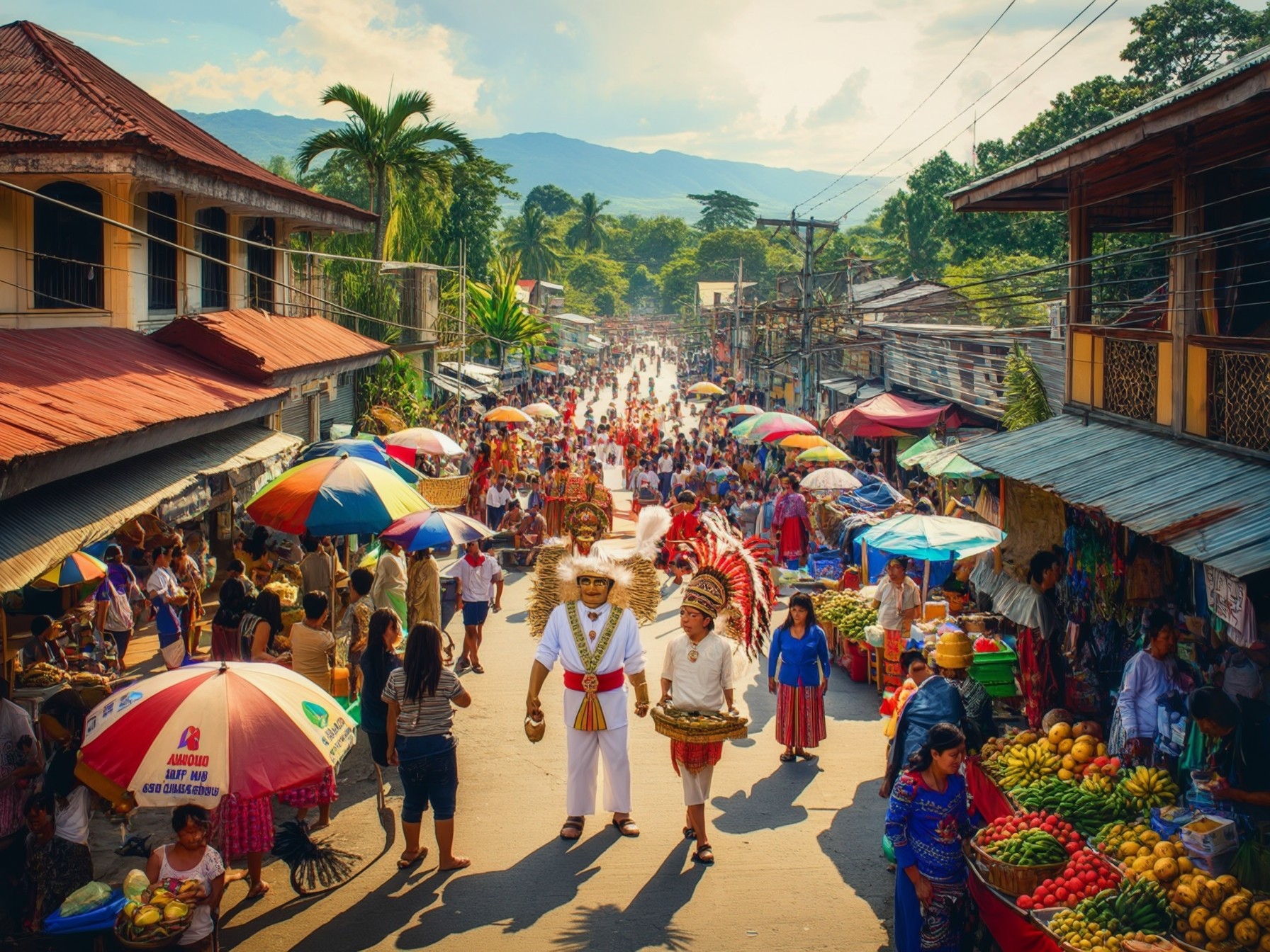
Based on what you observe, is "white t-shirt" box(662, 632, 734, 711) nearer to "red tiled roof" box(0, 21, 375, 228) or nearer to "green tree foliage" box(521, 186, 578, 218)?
"red tiled roof" box(0, 21, 375, 228)

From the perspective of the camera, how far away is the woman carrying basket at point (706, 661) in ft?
25.4

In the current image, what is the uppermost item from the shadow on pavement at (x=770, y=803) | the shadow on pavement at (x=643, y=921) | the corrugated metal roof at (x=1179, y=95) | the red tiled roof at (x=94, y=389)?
the corrugated metal roof at (x=1179, y=95)

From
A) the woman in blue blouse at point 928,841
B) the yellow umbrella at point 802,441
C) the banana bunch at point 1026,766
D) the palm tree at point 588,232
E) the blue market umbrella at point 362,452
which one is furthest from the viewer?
the palm tree at point 588,232

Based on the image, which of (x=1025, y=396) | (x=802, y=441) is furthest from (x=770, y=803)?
(x=802, y=441)

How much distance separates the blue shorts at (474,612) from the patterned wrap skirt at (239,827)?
5597mm

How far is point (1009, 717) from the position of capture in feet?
33.5

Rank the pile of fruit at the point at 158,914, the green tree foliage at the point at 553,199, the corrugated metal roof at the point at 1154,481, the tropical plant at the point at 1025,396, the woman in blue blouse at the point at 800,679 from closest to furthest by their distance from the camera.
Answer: the pile of fruit at the point at 158,914 → the corrugated metal roof at the point at 1154,481 → the woman in blue blouse at the point at 800,679 → the tropical plant at the point at 1025,396 → the green tree foliage at the point at 553,199

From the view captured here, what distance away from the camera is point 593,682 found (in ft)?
25.8

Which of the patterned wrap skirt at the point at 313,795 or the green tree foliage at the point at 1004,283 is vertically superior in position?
the green tree foliage at the point at 1004,283

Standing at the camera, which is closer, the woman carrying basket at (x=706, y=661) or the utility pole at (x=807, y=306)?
the woman carrying basket at (x=706, y=661)

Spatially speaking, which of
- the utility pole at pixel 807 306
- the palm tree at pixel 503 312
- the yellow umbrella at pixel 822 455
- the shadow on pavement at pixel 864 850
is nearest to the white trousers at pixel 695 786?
the shadow on pavement at pixel 864 850

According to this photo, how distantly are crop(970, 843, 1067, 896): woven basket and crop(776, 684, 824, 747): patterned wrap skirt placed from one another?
2.94 meters

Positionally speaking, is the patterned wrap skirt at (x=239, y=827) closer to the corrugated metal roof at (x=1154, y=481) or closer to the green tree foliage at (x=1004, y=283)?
the corrugated metal roof at (x=1154, y=481)

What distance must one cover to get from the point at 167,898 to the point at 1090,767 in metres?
5.73
